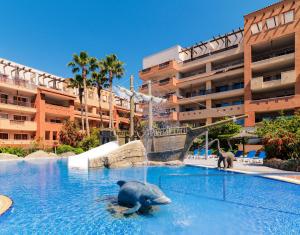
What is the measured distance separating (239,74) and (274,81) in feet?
19.4

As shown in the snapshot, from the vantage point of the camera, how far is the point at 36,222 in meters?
7.21

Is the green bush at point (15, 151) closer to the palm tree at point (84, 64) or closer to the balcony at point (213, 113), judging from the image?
the palm tree at point (84, 64)

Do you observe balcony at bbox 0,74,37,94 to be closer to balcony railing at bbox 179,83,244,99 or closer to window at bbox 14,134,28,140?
window at bbox 14,134,28,140

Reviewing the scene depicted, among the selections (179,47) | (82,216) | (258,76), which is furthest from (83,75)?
(82,216)

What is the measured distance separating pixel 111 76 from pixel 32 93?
13.2 metres

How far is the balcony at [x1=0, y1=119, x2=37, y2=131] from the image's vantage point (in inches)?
1376

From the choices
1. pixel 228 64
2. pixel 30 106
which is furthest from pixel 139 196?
pixel 30 106

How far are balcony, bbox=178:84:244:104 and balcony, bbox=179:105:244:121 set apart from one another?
2.12 metres

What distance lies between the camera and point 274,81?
1244 inches

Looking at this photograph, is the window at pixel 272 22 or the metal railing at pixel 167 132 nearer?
the metal railing at pixel 167 132

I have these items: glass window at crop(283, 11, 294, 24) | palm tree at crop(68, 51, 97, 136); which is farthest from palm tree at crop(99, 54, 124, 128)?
glass window at crop(283, 11, 294, 24)

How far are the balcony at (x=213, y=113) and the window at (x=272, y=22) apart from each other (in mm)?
11626

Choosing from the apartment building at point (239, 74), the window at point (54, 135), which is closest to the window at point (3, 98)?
the window at point (54, 135)

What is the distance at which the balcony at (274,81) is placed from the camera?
99.0 feet
